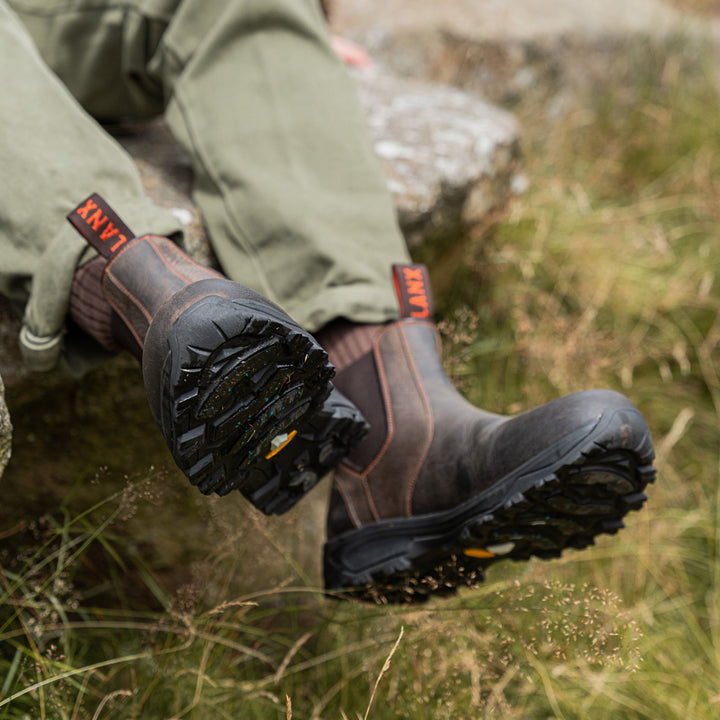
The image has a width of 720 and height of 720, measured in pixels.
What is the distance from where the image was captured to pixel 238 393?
0.72m

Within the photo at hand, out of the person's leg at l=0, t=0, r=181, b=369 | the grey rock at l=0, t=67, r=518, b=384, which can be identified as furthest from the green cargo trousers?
the grey rock at l=0, t=67, r=518, b=384

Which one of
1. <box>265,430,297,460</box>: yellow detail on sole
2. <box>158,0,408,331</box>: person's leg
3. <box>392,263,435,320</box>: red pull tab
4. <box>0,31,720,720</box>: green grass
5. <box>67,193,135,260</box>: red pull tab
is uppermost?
<box>67,193,135,260</box>: red pull tab

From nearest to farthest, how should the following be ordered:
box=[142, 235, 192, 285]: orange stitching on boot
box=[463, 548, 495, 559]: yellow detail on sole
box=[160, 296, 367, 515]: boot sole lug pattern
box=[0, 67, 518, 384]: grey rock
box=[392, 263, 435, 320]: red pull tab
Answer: box=[160, 296, 367, 515]: boot sole lug pattern → box=[142, 235, 192, 285]: orange stitching on boot → box=[463, 548, 495, 559]: yellow detail on sole → box=[392, 263, 435, 320]: red pull tab → box=[0, 67, 518, 384]: grey rock

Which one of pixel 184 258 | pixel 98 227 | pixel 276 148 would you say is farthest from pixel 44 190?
pixel 276 148

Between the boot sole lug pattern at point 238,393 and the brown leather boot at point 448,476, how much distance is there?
165 mm

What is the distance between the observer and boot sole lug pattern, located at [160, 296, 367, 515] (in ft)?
2.21

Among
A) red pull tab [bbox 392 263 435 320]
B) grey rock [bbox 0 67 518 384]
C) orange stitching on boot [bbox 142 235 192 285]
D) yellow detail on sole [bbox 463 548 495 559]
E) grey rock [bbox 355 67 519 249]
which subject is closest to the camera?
orange stitching on boot [bbox 142 235 192 285]

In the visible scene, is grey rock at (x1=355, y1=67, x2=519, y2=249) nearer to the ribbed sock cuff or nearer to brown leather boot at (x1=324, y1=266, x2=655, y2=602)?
brown leather boot at (x1=324, y1=266, x2=655, y2=602)

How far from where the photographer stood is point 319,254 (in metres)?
0.97

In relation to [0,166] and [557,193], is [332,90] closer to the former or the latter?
[0,166]

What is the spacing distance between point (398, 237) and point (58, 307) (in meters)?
0.47

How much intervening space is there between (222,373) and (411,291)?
401 mm

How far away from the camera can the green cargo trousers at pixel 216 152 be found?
87 centimetres

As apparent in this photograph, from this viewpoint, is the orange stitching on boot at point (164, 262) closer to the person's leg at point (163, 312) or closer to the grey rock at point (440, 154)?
the person's leg at point (163, 312)
